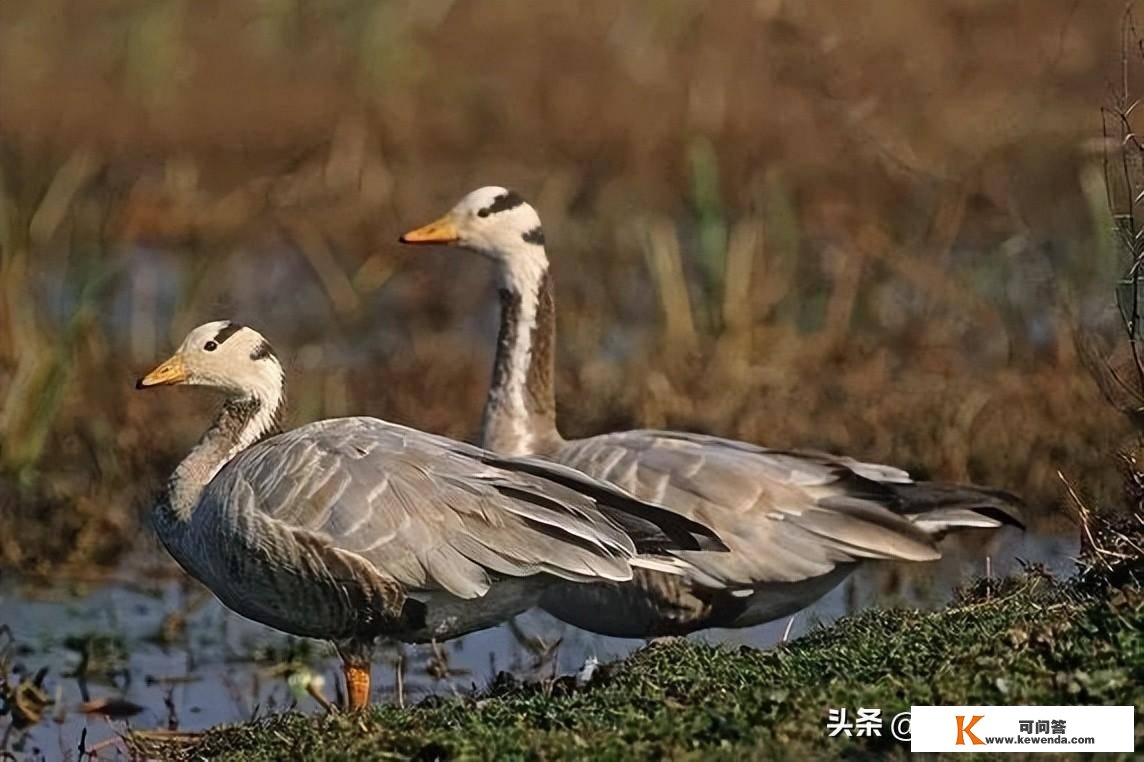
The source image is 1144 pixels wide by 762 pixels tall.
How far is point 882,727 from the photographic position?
4816mm

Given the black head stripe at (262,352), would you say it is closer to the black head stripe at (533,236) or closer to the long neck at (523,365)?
the long neck at (523,365)

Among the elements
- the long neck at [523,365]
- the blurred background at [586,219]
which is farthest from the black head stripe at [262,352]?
the blurred background at [586,219]

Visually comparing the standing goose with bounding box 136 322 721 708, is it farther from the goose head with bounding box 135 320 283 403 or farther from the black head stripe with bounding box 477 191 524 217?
the black head stripe with bounding box 477 191 524 217

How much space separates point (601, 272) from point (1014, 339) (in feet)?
9.54

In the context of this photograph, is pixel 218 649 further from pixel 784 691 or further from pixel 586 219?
pixel 586 219

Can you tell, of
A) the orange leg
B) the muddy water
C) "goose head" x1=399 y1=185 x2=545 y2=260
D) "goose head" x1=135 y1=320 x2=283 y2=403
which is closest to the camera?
the orange leg

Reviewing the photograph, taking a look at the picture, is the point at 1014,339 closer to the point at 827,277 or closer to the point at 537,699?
the point at 827,277

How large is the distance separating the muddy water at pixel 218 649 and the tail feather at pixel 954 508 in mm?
223

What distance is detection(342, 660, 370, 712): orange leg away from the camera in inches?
258

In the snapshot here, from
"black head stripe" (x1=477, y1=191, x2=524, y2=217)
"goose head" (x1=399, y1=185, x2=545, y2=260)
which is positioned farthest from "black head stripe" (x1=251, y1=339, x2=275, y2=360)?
"black head stripe" (x1=477, y1=191, x2=524, y2=217)

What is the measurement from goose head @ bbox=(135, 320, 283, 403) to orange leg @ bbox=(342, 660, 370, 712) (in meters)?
1.15

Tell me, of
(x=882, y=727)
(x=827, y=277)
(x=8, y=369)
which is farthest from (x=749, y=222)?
(x=882, y=727)

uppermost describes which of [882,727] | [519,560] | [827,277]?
[827,277]

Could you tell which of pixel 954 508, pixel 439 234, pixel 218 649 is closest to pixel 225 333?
pixel 218 649
